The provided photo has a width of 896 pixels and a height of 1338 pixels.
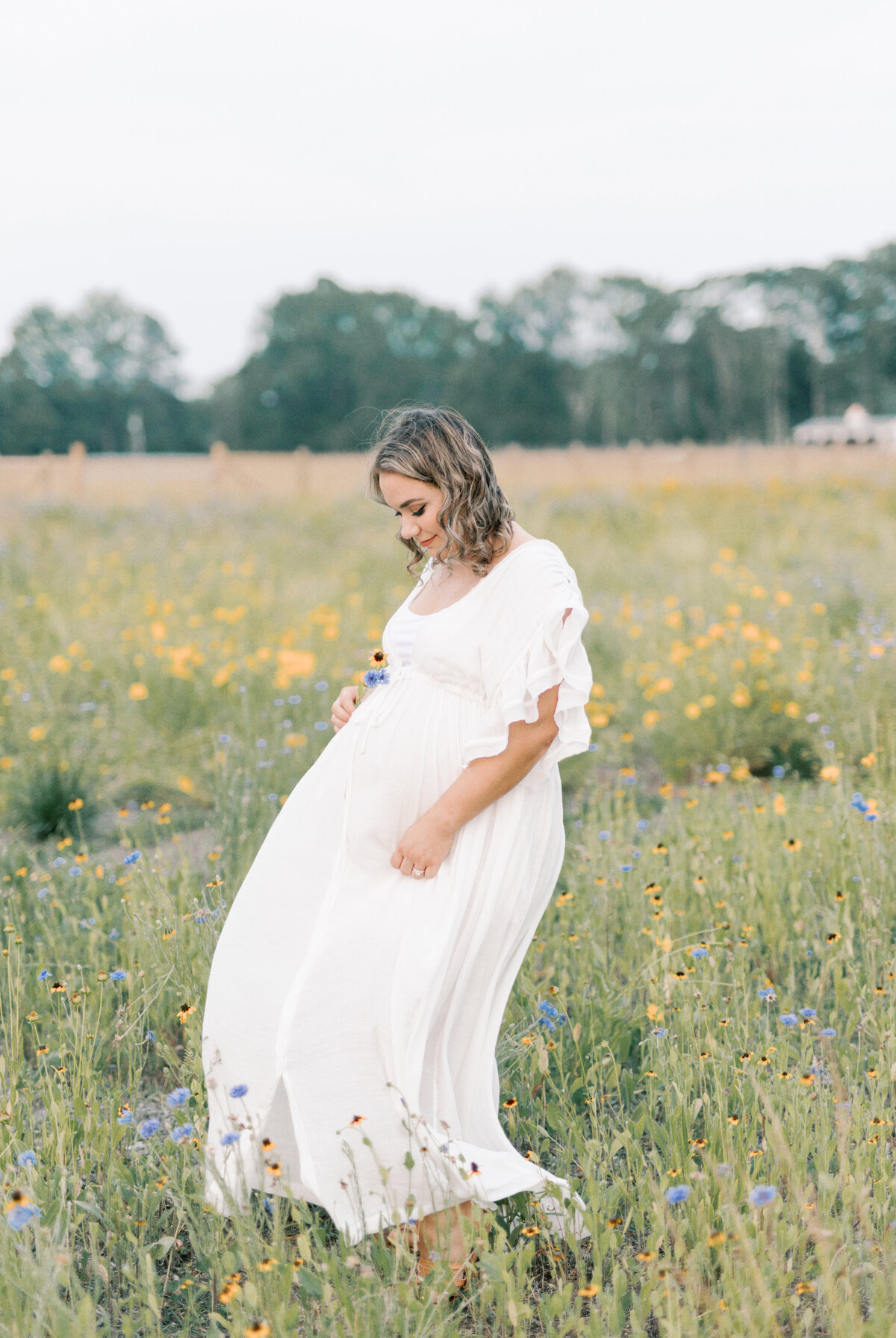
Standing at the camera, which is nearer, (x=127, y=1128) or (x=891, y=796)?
(x=127, y=1128)

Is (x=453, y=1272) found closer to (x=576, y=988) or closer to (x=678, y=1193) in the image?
(x=678, y=1193)

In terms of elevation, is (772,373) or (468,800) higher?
(772,373)

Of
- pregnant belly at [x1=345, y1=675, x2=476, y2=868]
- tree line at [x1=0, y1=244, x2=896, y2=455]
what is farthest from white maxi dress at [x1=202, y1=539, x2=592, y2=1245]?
tree line at [x1=0, y1=244, x2=896, y2=455]

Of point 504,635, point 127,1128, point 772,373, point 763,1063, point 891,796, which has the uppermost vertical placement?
point 772,373

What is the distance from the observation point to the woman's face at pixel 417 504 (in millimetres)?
1993

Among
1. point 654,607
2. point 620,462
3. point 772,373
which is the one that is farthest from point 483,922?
point 772,373

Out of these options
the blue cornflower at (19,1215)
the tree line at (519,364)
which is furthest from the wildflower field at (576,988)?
the tree line at (519,364)

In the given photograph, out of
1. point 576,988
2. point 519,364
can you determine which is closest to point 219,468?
point 576,988

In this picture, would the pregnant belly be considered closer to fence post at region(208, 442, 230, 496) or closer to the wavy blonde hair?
the wavy blonde hair

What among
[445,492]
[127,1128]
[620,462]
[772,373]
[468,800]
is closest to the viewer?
[468,800]

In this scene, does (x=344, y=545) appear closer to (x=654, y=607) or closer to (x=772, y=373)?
(x=654, y=607)

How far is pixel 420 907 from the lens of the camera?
Result: 185 cm

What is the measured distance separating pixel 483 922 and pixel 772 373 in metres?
67.6

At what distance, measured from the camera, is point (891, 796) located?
3.15m
